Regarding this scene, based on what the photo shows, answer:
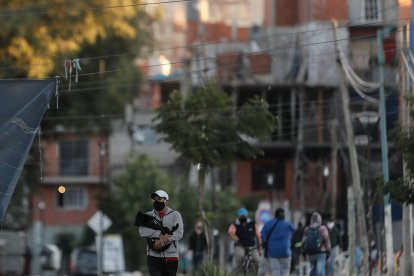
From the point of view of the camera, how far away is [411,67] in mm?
31531

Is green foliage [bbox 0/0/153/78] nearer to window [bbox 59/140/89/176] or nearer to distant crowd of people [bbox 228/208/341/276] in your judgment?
distant crowd of people [bbox 228/208/341/276]

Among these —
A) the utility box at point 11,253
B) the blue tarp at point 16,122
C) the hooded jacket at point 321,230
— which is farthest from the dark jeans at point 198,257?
the utility box at point 11,253

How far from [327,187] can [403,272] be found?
34992 mm

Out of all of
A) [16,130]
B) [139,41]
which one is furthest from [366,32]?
[16,130]

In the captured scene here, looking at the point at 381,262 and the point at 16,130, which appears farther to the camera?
the point at 381,262

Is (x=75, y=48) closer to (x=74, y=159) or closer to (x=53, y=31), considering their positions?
(x=53, y=31)

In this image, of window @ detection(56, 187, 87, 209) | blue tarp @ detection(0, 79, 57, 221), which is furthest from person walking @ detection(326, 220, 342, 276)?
window @ detection(56, 187, 87, 209)

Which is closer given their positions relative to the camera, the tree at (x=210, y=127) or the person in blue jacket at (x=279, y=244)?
the person in blue jacket at (x=279, y=244)

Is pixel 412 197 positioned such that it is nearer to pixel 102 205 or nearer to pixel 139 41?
pixel 139 41

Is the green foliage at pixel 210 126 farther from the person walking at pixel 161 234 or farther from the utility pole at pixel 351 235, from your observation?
the person walking at pixel 161 234

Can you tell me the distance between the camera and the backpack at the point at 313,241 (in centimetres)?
2489

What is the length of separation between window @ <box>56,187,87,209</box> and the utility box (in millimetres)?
32483

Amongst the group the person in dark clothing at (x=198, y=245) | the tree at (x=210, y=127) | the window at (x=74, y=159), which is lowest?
the person in dark clothing at (x=198, y=245)

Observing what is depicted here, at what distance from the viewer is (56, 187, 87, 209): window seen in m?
85.9
